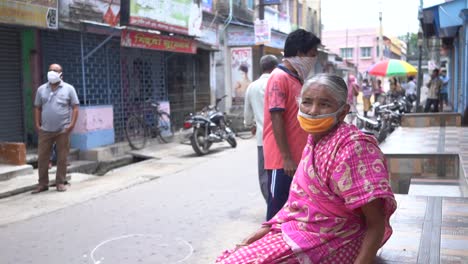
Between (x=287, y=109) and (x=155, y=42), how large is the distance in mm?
9003

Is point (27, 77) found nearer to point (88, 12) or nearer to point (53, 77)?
point (88, 12)

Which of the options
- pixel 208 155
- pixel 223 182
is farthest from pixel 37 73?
pixel 223 182

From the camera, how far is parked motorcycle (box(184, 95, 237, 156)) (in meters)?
11.2

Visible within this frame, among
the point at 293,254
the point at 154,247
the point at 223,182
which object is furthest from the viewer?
the point at 223,182

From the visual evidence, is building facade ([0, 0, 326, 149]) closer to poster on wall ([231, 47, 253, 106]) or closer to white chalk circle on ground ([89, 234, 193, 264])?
poster on wall ([231, 47, 253, 106])

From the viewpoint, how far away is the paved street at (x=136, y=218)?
15.5ft

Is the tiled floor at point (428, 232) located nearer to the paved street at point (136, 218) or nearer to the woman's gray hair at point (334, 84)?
the woman's gray hair at point (334, 84)

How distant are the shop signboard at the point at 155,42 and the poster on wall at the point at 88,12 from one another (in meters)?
0.45

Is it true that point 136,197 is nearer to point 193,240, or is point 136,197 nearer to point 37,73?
point 193,240

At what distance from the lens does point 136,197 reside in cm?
715

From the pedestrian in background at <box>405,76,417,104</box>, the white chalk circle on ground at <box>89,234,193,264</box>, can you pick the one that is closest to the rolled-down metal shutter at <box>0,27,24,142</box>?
the white chalk circle on ground at <box>89,234,193,264</box>

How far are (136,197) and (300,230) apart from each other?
5.20 metres

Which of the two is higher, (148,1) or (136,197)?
(148,1)

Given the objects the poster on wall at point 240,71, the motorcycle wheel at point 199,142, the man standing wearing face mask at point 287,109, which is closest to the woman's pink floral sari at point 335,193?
the man standing wearing face mask at point 287,109
